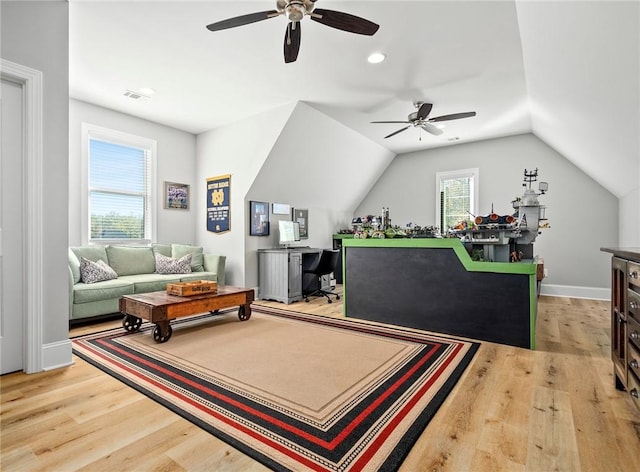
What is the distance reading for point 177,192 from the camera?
571 centimetres

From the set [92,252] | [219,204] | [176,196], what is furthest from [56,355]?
[176,196]

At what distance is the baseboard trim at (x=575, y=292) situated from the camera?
5.37 metres

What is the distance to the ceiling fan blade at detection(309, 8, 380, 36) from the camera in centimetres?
226

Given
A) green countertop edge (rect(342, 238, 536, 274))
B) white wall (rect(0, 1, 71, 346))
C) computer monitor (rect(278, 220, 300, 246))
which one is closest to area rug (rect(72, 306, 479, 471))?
white wall (rect(0, 1, 71, 346))

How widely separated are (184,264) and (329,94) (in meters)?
3.29

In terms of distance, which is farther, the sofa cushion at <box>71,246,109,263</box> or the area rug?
the sofa cushion at <box>71,246,109,263</box>

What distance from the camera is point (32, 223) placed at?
7.86 ft

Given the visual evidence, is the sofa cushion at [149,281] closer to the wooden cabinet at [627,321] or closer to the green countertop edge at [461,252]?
the green countertop edge at [461,252]

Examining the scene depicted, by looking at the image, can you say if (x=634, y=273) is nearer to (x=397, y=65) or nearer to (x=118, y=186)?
(x=397, y=65)

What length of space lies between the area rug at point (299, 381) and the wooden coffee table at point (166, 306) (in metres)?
0.12

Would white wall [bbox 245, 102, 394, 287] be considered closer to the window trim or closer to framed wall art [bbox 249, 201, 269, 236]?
framed wall art [bbox 249, 201, 269, 236]

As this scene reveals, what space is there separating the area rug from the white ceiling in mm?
2477

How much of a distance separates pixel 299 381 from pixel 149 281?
296cm

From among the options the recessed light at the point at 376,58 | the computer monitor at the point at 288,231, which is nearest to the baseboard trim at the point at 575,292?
the computer monitor at the point at 288,231
